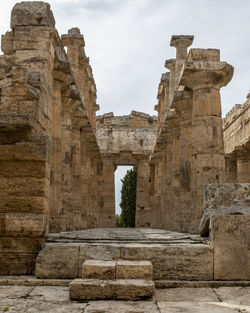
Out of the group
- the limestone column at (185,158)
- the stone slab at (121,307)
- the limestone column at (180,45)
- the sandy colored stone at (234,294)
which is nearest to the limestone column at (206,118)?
the limestone column at (185,158)

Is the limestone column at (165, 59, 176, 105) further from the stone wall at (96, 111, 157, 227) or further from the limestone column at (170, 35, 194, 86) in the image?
the stone wall at (96, 111, 157, 227)

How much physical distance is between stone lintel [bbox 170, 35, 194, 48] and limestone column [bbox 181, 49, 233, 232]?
5539mm

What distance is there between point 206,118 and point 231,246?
22.4ft

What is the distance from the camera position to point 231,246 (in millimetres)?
6406

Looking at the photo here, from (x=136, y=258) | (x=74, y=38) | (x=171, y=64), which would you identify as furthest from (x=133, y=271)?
(x=171, y=64)

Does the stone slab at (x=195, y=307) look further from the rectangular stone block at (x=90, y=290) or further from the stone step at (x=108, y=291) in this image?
Answer: the rectangular stone block at (x=90, y=290)

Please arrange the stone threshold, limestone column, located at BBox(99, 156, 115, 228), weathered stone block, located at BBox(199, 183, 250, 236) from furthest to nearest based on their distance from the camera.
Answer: limestone column, located at BBox(99, 156, 115, 228) < weathered stone block, located at BBox(199, 183, 250, 236) < the stone threshold

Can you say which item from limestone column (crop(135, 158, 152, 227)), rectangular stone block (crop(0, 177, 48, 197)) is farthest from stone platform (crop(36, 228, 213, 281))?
limestone column (crop(135, 158, 152, 227))

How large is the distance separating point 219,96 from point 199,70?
1168 mm

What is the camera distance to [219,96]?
12859mm

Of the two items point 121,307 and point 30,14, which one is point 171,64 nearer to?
point 30,14

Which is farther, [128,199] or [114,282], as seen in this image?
[128,199]

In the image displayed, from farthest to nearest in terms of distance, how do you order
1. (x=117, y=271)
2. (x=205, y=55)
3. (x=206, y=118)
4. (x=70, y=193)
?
(x=70, y=193), (x=206, y=118), (x=205, y=55), (x=117, y=271)

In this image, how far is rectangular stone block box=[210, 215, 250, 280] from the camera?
629 cm
